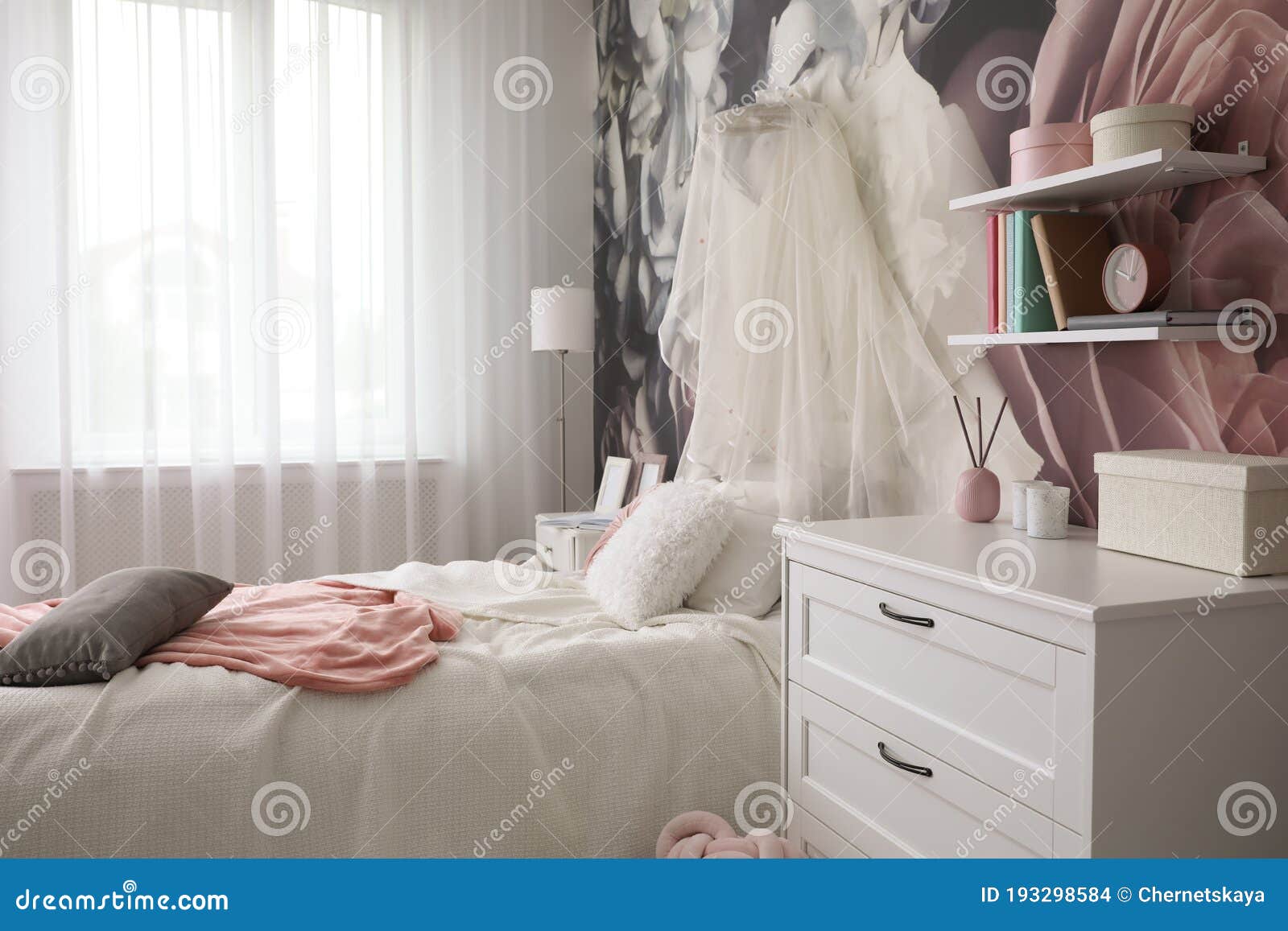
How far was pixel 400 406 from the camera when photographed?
455 cm

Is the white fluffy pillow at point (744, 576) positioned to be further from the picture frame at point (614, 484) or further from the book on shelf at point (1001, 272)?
the picture frame at point (614, 484)

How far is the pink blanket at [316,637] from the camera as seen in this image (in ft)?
6.87

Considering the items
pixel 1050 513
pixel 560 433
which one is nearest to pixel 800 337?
pixel 1050 513

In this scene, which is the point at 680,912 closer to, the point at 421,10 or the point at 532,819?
the point at 532,819

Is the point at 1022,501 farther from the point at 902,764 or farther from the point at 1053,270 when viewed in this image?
the point at 902,764

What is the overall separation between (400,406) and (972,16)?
2995 millimetres

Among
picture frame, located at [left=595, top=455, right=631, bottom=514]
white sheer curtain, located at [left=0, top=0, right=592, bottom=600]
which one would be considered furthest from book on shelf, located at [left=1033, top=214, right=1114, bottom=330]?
white sheer curtain, located at [left=0, top=0, right=592, bottom=600]

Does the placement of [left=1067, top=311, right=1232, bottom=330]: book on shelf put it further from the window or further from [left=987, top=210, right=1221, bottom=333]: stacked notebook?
the window

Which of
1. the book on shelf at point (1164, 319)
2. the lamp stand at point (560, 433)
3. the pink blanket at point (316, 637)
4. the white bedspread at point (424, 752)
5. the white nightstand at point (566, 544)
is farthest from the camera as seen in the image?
the lamp stand at point (560, 433)

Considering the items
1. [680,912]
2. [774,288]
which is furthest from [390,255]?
[680,912]

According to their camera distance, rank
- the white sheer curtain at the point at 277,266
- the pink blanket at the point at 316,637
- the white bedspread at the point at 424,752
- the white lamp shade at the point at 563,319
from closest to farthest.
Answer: the white bedspread at the point at 424,752, the pink blanket at the point at 316,637, the white sheer curtain at the point at 277,266, the white lamp shade at the point at 563,319

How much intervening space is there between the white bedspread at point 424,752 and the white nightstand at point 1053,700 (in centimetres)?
44

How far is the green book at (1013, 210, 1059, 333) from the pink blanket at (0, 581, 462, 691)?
1398 mm

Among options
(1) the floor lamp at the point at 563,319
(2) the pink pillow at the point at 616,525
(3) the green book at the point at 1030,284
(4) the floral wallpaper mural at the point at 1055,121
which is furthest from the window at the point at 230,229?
(3) the green book at the point at 1030,284
